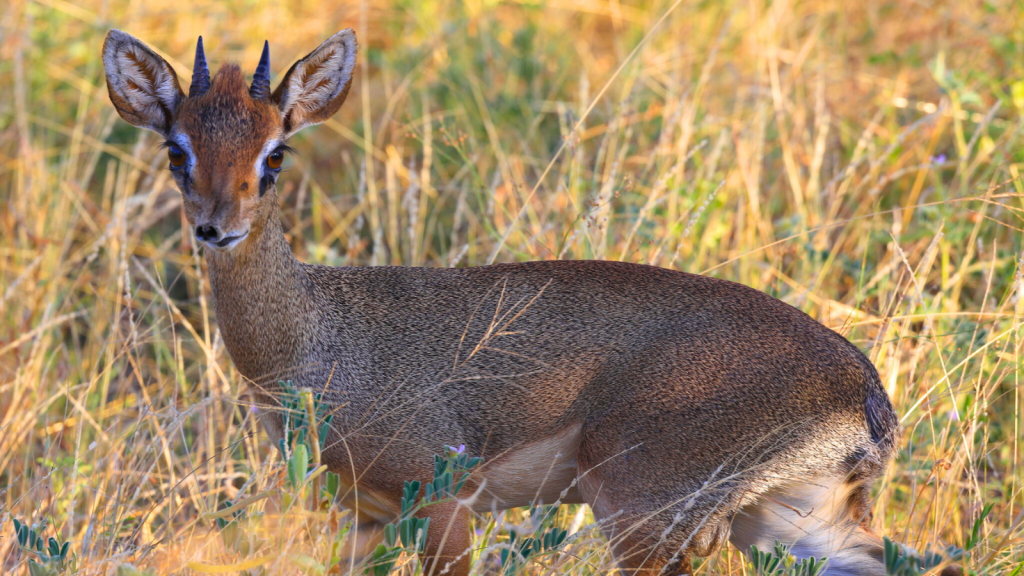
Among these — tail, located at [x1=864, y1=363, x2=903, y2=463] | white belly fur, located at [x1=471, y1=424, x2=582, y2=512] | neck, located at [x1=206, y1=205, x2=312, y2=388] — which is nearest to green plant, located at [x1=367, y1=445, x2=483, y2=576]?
white belly fur, located at [x1=471, y1=424, x2=582, y2=512]

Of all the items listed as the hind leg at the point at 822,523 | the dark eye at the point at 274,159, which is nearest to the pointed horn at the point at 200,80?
the dark eye at the point at 274,159

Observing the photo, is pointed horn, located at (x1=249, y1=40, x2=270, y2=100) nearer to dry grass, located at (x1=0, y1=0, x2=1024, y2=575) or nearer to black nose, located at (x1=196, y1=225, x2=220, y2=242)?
black nose, located at (x1=196, y1=225, x2=220, y2=242)

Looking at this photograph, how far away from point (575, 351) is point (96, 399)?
327 centimetres

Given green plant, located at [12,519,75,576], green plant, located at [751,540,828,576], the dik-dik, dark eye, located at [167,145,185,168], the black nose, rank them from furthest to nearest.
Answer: dark eye, located at [167,145,185,168]
the dik-dik
the black nose
green plant, located at [751,540,828,576]
green plant, located at [12,519,75,576]

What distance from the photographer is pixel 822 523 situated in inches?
151

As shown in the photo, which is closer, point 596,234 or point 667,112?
point 596,234

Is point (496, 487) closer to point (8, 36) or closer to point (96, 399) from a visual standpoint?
point (96, 399)

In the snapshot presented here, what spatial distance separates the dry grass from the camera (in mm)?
4723

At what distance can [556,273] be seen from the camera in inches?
167

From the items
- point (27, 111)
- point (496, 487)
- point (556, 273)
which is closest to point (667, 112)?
point (556, 273)

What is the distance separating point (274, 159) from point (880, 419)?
248 centimetres

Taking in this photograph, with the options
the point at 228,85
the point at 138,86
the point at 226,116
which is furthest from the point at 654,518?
the point at 138,86

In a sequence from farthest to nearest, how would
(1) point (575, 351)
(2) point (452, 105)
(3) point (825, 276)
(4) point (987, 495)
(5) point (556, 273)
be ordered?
1. (2) point (452, 105)
2. (3) point (825, 276)
3. (4) point (987, 495)
4. (5) point (556, 273)
5. (1) point (575, 351)

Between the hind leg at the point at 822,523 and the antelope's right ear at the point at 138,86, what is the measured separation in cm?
274
